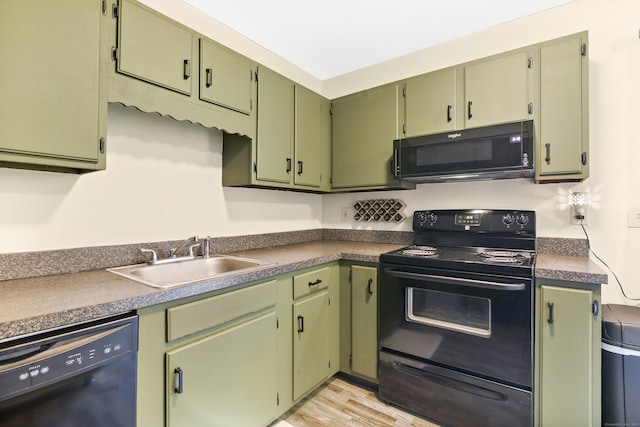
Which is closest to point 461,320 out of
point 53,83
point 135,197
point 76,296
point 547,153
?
point 547,153

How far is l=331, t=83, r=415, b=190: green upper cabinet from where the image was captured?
2266 mm

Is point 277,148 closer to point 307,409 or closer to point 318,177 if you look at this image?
point 318,177

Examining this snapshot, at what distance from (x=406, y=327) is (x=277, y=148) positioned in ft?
4.72

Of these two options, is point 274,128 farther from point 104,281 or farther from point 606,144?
point 606,144

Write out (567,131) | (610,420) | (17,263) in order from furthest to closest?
(567,131) → (610,420) → (17,263)

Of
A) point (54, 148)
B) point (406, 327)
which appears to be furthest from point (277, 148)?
point (406, 327)

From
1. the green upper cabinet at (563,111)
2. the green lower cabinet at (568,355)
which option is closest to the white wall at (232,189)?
the green upper cabinet at (563,111)

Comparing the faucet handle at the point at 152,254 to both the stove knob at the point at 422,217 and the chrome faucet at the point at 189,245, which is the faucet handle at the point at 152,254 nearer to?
the chrome faucet at the point at 189,245

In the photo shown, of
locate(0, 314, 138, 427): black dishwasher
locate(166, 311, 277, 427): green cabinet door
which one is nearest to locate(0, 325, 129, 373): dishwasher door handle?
locate(0, 314, 138, 427): black dishwasher

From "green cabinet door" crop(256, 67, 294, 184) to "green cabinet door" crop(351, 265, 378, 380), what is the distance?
87cm

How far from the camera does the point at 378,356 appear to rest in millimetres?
1933

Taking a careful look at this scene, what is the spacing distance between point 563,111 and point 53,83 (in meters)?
2.46

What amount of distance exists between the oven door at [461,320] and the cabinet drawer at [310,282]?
37 centimetres

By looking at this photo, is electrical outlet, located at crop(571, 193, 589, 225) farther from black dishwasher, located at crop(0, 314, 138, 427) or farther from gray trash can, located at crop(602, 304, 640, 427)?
black dishwasher, located at crop(0, 314, 138, 427)
